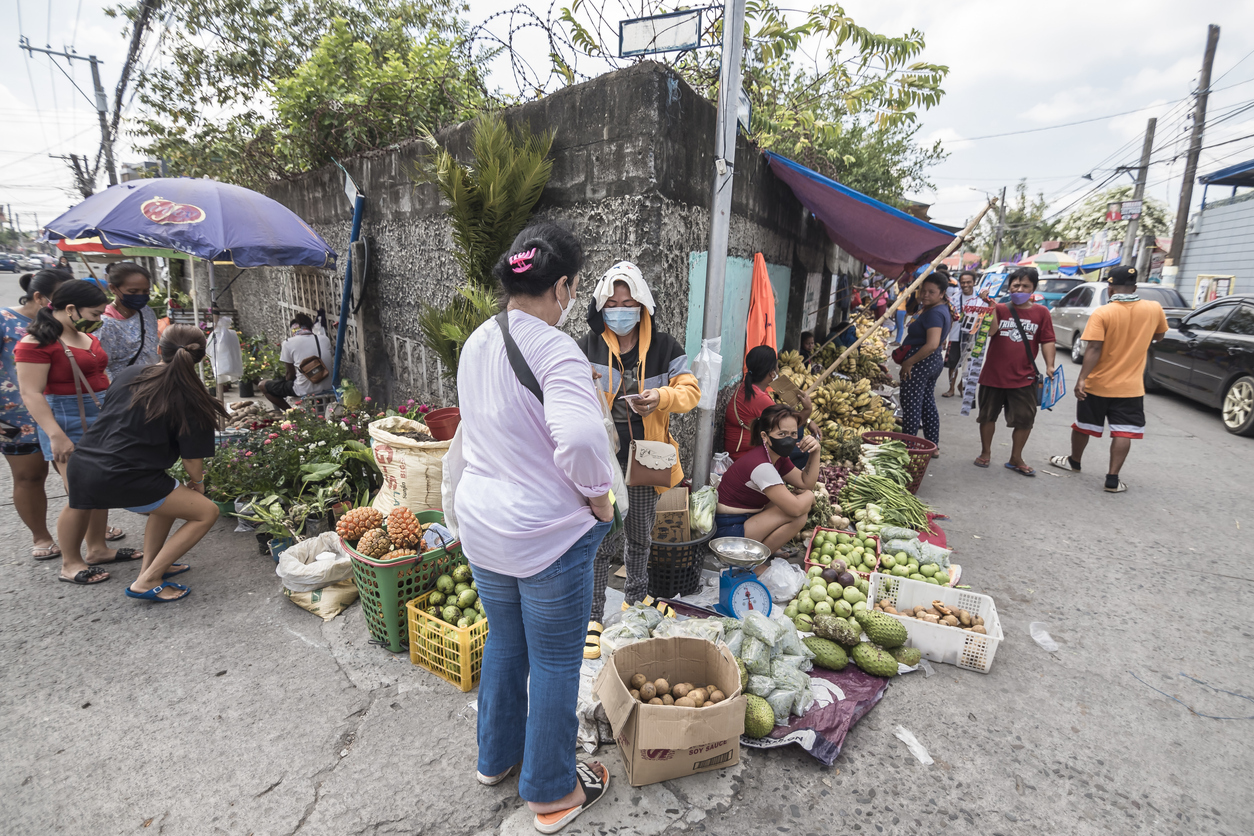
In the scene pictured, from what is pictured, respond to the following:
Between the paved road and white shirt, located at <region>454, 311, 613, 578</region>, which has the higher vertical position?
white shirt, located at <region>454, 311, 613, 578</region>

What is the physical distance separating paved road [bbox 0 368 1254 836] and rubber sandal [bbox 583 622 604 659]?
1.74 ft

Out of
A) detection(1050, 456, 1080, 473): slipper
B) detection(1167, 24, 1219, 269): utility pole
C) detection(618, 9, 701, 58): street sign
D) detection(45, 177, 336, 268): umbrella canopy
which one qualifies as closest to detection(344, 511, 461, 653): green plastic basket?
detection(45, 177, 336, 268): umbrella canopy

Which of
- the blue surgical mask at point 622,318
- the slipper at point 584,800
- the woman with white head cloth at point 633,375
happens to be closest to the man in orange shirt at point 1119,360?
the woman with white head cloth at point 633,375

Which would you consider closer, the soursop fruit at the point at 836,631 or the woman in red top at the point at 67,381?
the soursop fruit at the point at 836,631

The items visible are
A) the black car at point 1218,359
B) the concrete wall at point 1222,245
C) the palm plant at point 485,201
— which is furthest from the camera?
the concrete wall at point 1222,245

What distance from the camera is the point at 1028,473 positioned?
6082 mm

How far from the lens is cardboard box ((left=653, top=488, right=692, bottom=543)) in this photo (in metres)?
3.62

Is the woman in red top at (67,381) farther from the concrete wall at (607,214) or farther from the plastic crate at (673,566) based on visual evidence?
the plastic crate at (673,566)

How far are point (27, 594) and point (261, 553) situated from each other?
3.95 feet

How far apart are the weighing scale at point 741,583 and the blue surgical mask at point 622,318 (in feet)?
4.83

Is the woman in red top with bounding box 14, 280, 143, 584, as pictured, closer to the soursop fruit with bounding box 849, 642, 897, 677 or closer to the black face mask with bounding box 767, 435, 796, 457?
the black face mask with bounding box 767, 435, 796, 457

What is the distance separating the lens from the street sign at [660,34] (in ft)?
11.6

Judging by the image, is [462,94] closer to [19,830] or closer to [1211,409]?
[19,830]

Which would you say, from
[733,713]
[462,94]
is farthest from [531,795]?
[462,94]
